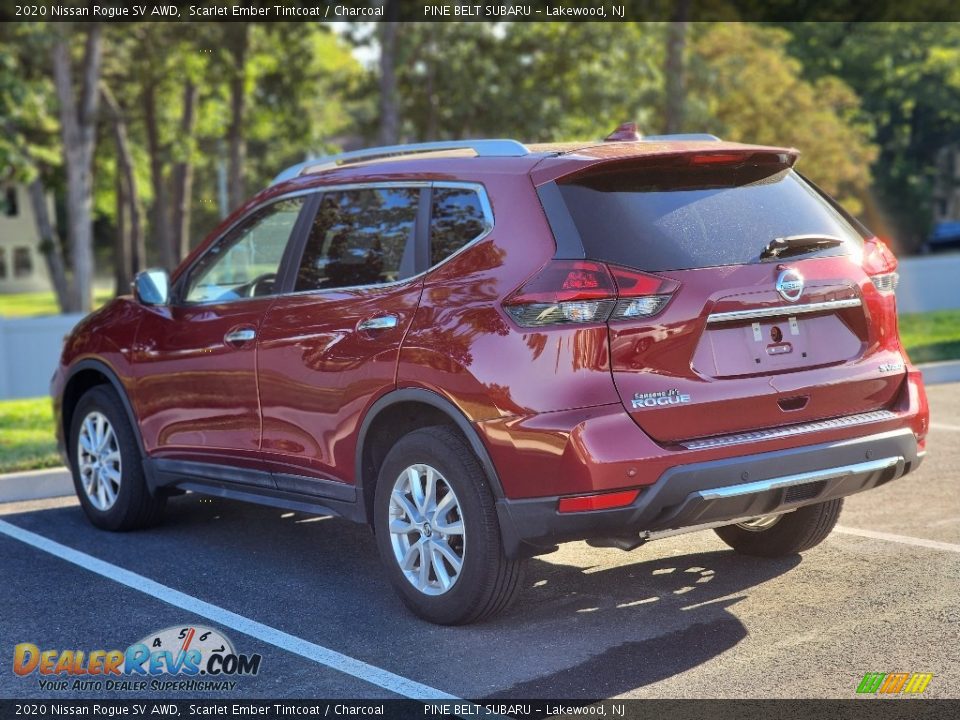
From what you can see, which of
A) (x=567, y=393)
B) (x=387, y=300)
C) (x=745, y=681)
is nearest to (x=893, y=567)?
(x=745, y=681)

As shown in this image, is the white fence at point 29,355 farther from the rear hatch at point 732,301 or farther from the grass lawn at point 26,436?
the rear hatch at point 732,301

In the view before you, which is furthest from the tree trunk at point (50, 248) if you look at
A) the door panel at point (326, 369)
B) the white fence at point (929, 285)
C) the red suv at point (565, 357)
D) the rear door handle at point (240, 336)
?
the red suv at point (565, 357)

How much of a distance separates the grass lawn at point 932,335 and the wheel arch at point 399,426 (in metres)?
8.64

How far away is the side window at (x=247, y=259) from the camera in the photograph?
6.32 m

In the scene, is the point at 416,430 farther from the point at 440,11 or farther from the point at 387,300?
the point at 440,11

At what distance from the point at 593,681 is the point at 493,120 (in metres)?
29.9

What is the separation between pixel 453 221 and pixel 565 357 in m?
0.96

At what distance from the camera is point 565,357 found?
15.5ft

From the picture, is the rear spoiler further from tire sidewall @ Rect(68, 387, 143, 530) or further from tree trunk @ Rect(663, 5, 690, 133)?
tree trunk @ Rect(663, 5, 690, 133)

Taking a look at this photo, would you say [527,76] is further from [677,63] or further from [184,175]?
[184,175]

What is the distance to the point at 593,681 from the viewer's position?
4.55m

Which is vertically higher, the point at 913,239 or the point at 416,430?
the point at 416,430

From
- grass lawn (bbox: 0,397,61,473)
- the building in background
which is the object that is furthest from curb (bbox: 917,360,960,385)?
the building in background

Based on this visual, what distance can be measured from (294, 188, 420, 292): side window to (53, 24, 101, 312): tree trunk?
65.5 feet
